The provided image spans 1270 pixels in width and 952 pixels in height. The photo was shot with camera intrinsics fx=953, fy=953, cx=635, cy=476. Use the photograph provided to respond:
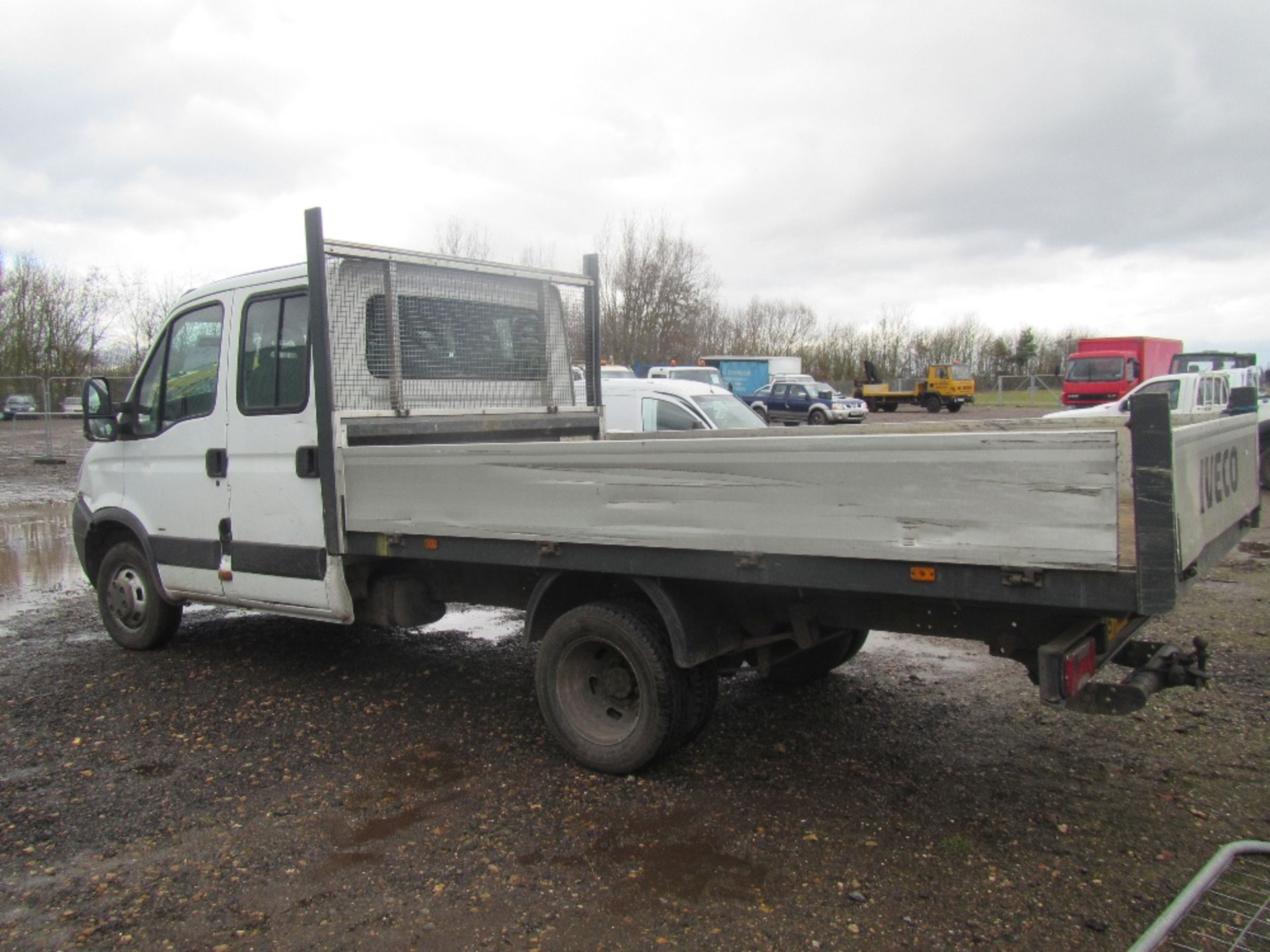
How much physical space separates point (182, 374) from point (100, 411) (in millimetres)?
780

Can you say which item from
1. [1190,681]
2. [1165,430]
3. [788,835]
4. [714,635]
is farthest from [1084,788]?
[1165,430]

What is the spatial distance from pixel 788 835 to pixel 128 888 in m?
2.51

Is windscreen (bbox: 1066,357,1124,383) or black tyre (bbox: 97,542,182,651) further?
windscreen (bbox: 1066,357,1124,383)

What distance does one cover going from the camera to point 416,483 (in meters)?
4.70

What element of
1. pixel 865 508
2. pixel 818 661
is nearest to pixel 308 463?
pixel 818 661

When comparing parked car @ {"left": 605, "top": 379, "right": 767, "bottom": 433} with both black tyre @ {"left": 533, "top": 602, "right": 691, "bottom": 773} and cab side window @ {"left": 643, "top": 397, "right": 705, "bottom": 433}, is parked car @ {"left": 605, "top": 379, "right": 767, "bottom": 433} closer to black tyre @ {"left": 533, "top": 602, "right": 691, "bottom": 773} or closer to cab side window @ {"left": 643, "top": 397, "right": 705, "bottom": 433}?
cab side window @ {"left": 643, "top": 397, "right": 705, "bottom": 433}

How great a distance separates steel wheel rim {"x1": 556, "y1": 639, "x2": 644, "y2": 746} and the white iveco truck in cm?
1

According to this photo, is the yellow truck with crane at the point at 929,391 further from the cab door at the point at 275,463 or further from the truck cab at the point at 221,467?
the cab door at the point at 275,463

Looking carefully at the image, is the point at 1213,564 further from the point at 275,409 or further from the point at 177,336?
the point at 177,336

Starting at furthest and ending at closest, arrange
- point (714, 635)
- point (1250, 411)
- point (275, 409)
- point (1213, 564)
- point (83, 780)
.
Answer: point (275, 409), point (1250, 411), point (83, 780), point (714, 635), point (1213, 564)

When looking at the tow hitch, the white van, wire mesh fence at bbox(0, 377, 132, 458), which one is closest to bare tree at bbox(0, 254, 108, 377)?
wire mesh fence at bbox(0, 377, 132, 458)

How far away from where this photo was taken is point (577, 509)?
13.5 feet

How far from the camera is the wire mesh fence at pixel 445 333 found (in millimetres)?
5250

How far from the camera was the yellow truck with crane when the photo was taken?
43250 millimetres
